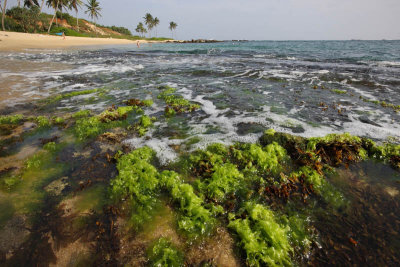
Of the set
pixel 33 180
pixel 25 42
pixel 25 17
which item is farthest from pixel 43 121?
pixel 25 17

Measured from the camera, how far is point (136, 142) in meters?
3.93

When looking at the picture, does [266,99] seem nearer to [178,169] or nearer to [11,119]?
[178,169]

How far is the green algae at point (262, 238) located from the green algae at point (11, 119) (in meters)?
5.56

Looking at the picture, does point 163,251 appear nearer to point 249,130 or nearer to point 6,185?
point 6,185

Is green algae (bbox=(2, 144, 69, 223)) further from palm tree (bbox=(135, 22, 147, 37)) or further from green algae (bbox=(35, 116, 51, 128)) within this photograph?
palm tree (bbox=(135, 22, 147, 37))

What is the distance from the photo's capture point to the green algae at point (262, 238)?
1.91 m

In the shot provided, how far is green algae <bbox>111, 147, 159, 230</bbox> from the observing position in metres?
2.37

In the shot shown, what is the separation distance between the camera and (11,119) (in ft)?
15.0

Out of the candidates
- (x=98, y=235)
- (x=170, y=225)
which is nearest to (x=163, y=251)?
(x=170, y=225)

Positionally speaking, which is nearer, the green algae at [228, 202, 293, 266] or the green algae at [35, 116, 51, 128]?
the green algae at [228, 202, 293, 266]

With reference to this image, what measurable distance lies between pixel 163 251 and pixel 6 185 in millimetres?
2538

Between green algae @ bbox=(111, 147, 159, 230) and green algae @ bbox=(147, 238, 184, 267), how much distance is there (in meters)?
0.35

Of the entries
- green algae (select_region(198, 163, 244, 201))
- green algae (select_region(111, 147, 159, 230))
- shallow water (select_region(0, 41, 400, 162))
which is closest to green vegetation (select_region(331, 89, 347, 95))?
shallow water (select_region(0, 41, 400, 162))

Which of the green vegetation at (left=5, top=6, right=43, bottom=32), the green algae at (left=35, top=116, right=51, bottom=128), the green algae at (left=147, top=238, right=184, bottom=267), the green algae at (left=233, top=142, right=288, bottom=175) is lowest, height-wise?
the green algae at (left=147, top=238, right=184, bottom=267)
